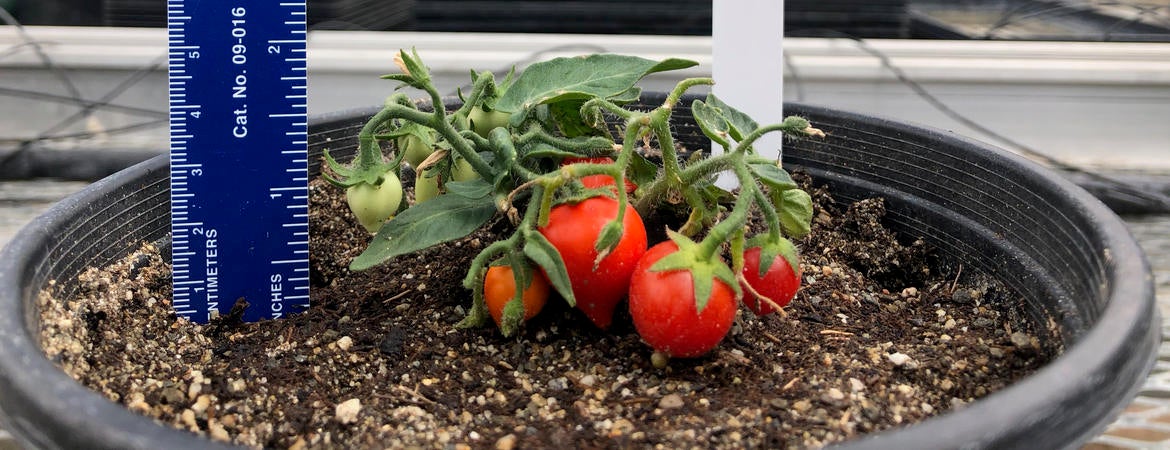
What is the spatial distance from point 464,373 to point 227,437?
0.19 meters

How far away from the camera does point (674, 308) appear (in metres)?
0.73

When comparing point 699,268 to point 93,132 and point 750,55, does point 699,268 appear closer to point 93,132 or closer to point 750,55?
point 750,55

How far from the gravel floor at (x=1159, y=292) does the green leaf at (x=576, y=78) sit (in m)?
0.81

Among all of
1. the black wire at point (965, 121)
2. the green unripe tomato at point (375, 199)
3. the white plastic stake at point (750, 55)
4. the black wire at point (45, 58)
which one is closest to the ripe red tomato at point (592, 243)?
the green unripe tomato at point (375, 199)

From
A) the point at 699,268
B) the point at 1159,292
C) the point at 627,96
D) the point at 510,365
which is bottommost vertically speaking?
the point at 1159,292

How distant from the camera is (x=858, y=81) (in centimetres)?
226

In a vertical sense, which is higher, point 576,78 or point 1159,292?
point 576,78

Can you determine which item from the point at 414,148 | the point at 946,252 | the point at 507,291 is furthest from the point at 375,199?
the point at 946,252

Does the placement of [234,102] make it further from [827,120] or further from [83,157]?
[83,157]

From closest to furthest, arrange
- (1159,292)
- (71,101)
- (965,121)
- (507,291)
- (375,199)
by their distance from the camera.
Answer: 1. (507,291)
2. (375,199)
3. (1159,292)
4. (965,121)
5. (71,101)

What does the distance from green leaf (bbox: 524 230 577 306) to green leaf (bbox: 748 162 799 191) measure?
175mm

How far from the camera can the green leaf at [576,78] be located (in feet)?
2.85

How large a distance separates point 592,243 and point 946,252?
0.49 metres

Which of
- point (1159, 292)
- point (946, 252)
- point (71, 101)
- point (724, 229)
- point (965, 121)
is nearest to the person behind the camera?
point (724, 229)
